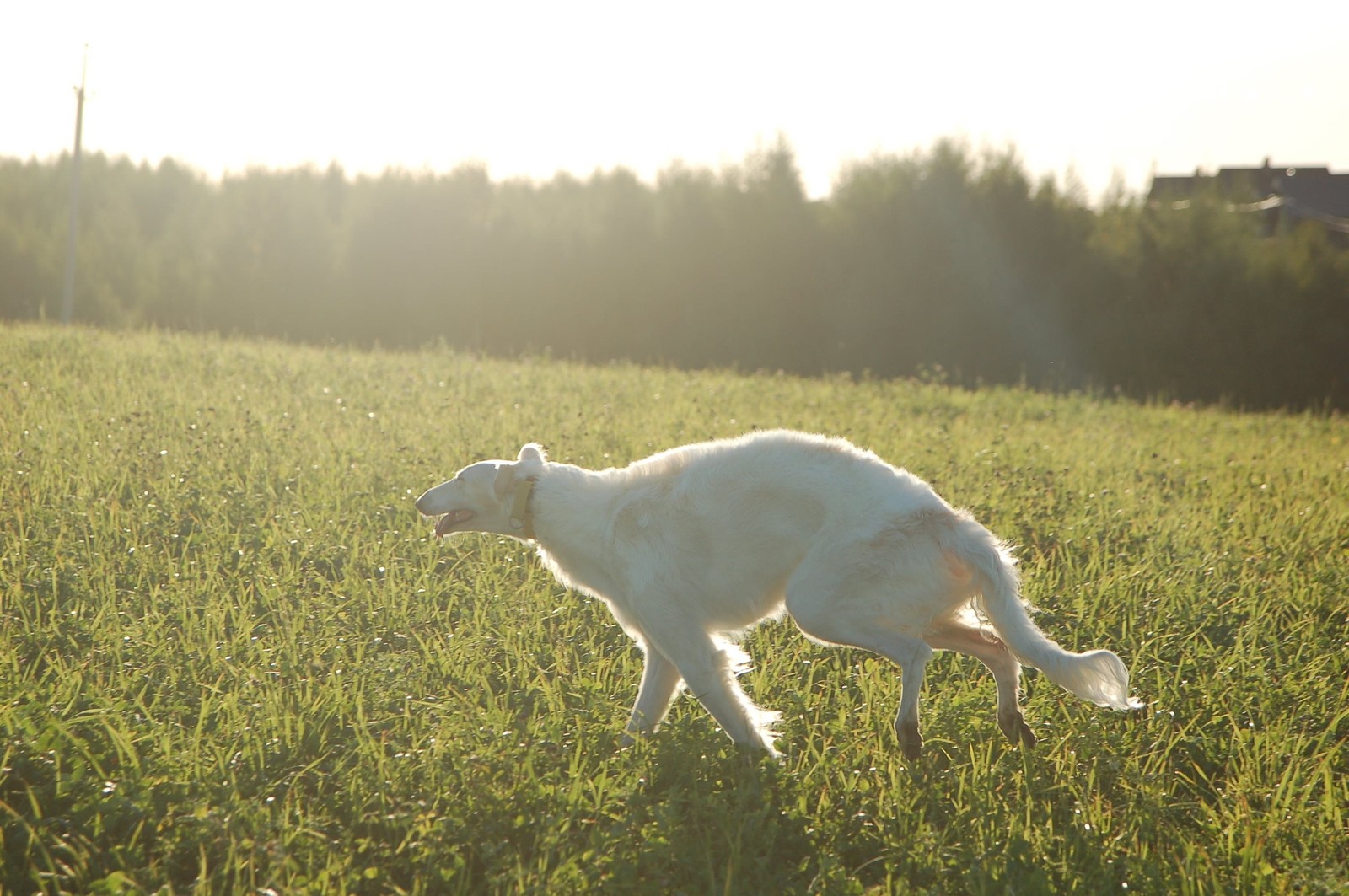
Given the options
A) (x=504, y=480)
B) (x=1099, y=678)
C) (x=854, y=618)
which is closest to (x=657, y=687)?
(x=854, y=618)

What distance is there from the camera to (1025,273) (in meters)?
25.9

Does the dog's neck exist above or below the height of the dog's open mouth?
above

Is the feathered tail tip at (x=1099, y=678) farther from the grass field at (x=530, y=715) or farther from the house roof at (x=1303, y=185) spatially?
the house roof at (x=1303, y=185)

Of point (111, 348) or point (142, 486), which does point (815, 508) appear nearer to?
point (142, 486)

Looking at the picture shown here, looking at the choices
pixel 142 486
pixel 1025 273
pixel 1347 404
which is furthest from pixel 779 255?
pixel 142 486

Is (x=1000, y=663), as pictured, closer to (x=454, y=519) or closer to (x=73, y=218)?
(x=454, y=519)

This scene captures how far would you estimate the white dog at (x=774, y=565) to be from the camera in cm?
400

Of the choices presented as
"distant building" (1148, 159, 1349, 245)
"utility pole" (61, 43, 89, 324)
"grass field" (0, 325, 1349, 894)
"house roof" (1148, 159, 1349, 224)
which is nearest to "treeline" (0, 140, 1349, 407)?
"utility pole" (61, 43, 89, 324)

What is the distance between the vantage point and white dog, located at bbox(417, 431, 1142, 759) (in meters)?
4.00

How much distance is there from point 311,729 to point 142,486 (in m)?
3.53

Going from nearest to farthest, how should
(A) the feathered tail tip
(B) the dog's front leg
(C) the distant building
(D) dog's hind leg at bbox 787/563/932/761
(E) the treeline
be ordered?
1. (A) the feathered tail tip
2. (D) dog's hind leg at bbox 787/563/932/761
3. (B) the dog's front leg
4. (E) the treeline
5. (C) the distant building

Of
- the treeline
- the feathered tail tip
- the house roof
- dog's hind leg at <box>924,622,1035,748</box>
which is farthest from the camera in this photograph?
the house roof

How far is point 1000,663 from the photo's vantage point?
14.0 feet

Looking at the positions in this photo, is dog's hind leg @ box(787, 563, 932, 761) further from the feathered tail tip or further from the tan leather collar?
the tan leather collar
